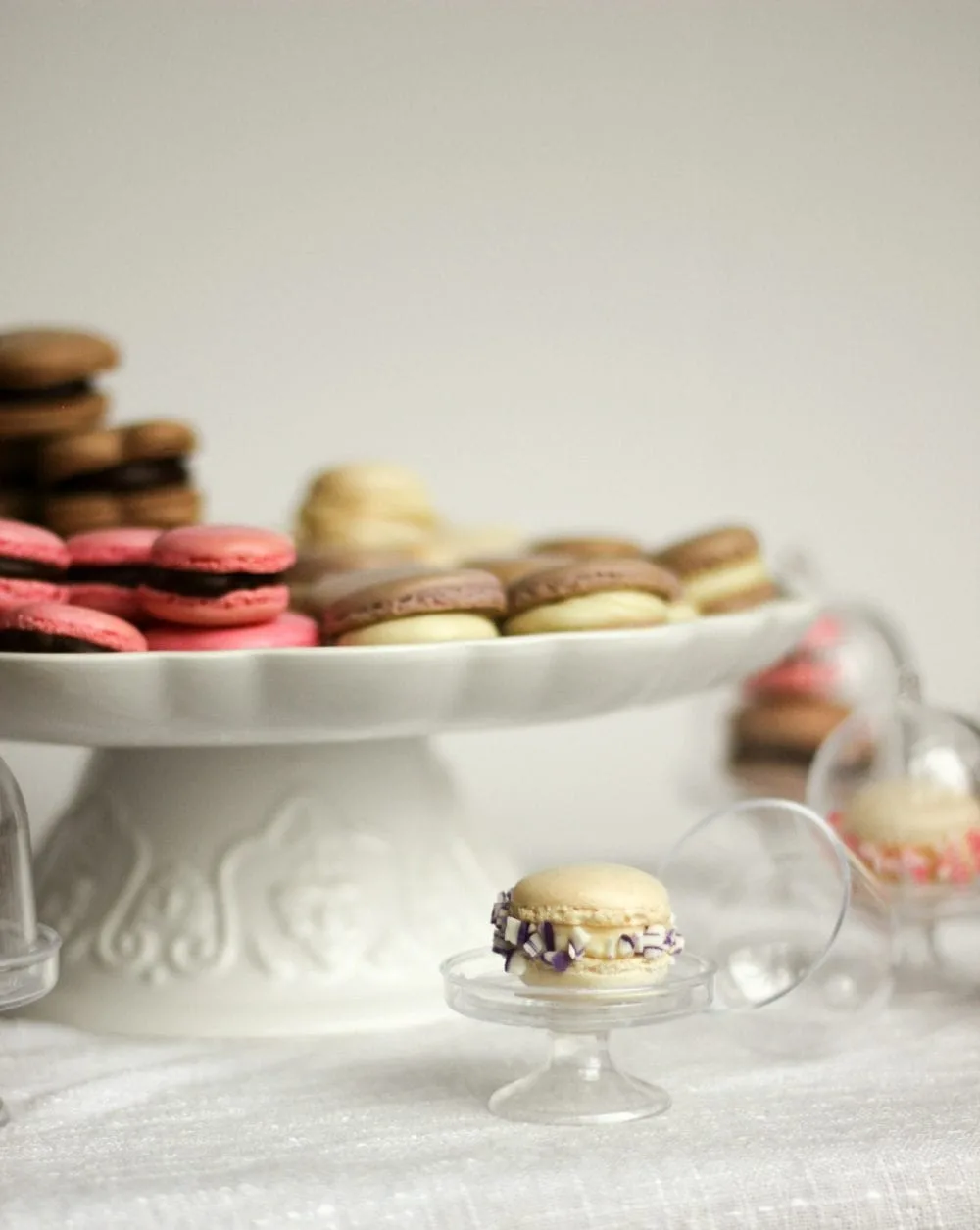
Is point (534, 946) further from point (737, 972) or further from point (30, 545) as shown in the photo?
point (30, 545)

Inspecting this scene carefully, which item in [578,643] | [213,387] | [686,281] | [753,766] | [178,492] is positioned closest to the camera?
[578,643]

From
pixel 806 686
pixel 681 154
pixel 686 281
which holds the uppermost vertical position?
pixel 681 154

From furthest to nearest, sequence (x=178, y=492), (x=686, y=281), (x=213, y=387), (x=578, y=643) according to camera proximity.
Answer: (x=686, y=281), (x=213, y=387), (x=178, y=492), (x=578, y=643)

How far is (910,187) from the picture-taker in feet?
6.56

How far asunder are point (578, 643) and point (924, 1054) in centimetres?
26

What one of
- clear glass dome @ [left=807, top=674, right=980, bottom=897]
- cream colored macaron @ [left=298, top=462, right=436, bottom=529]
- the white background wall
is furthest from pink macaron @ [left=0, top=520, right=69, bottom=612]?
the white background wall

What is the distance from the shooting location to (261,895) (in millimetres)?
961

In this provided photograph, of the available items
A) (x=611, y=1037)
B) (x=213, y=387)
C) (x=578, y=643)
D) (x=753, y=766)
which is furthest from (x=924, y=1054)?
(x=213, y=387)

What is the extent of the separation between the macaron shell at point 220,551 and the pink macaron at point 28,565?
0.07 meters

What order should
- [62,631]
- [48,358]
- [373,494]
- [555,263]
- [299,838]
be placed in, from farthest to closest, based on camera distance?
[555,263] < [373,494] < [48,358] < [299,838] < [62,631]

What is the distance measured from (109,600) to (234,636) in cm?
9

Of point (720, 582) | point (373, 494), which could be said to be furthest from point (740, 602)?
point (373, 494)

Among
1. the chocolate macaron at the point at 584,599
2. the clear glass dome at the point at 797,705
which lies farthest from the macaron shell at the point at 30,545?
the clear glass dome at the point at 797,705

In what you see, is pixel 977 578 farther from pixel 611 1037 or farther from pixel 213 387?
pixel 611 1037
